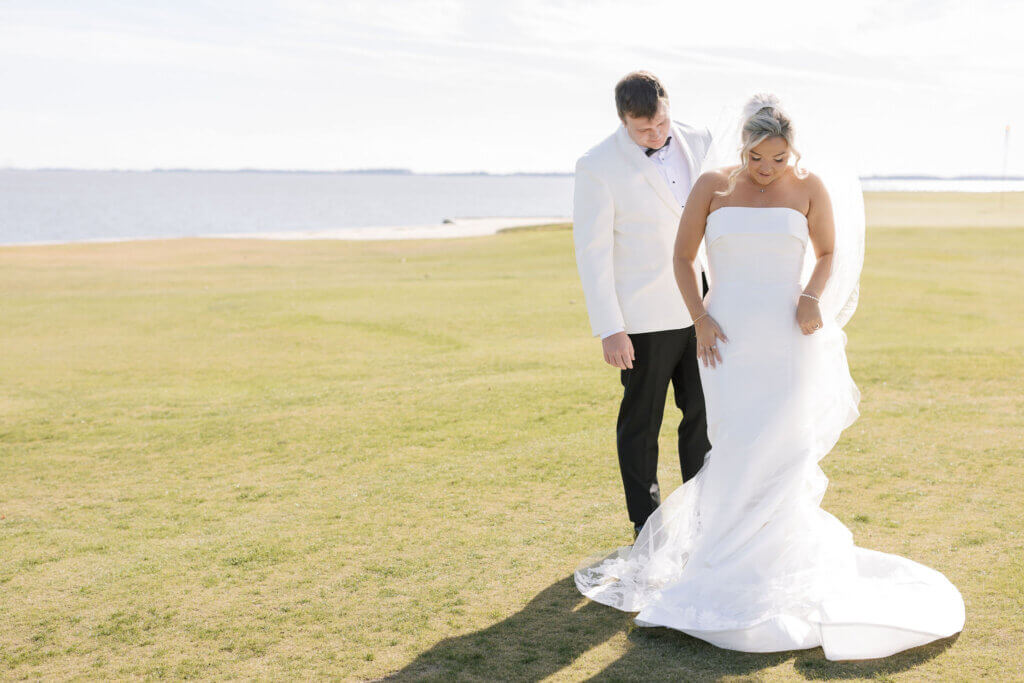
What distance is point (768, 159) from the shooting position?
3900 millimetres

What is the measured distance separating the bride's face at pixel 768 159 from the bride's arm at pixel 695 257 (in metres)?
0.20

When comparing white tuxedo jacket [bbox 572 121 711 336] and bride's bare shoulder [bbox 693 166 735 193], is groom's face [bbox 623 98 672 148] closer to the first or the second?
white tuxedo jacket [bbox 572 121 711 336]

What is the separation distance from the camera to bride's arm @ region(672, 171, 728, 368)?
4.14m

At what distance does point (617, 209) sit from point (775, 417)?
1.34 metres

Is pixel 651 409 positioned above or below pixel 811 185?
below

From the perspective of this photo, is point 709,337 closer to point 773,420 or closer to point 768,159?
point 773,420

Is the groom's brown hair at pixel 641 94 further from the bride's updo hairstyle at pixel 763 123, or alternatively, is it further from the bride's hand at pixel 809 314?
the bride's hand at pixel 809 314

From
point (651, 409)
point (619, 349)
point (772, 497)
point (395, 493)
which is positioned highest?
point (619, 349)

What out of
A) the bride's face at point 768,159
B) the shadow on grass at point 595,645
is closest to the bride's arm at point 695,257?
the bride's face at point 768,159

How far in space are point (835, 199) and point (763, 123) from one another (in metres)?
0.64

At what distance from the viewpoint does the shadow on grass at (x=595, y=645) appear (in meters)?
3.63

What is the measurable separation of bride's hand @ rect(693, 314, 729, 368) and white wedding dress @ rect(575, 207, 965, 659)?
0.03 meters

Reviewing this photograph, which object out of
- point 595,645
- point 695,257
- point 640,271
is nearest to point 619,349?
point 640,271

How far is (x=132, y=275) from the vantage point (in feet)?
74.4
